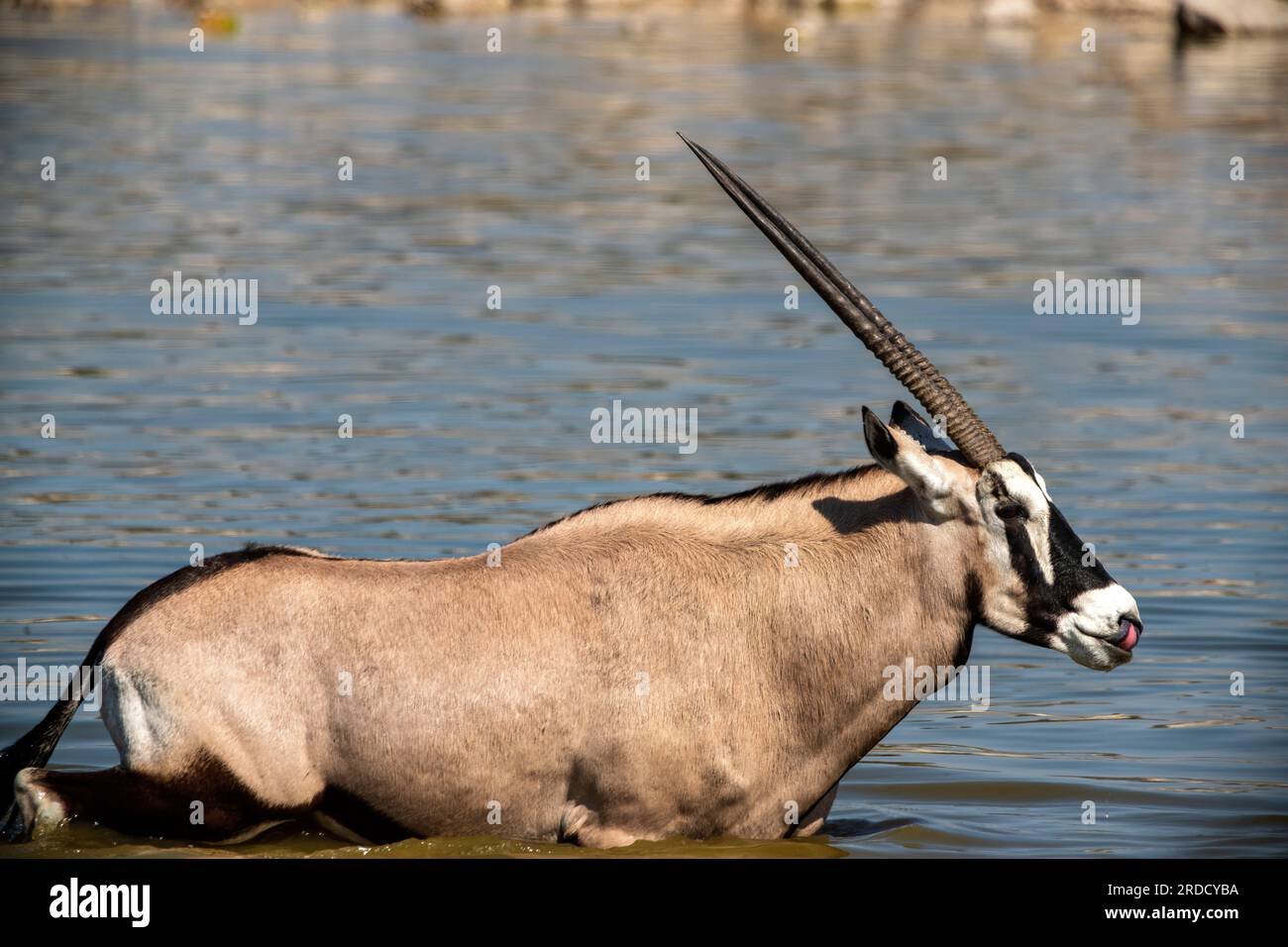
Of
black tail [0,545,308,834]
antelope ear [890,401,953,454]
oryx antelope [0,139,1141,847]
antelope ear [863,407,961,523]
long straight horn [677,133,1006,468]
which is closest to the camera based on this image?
oryx antelope [0,139,1141,847]

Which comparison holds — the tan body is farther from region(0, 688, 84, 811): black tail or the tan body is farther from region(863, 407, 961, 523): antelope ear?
region(0, 688, 84, 811): black tail

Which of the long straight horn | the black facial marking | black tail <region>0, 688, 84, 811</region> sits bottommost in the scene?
black tail <region>0, 688, 84, 811</region>

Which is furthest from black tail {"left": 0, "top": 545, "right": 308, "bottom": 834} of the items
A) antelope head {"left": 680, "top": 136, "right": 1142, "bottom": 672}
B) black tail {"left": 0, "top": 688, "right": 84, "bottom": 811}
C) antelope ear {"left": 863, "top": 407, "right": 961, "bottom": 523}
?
antelope head {"left": 680, "top": 136, "right": 1142, "bottom": 672}

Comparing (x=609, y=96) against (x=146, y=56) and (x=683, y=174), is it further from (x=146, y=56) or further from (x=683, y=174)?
(x=146, y=56)

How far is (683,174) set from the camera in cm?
3122

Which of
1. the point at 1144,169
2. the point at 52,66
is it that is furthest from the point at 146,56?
the point at 1144,169

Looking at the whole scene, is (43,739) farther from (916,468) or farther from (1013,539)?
(1013,539)

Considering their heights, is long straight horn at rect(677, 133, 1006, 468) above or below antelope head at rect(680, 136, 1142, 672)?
above

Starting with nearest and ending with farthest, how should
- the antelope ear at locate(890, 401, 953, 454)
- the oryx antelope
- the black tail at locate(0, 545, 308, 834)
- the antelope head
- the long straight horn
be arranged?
the oryx antelope < the black tail at locate(0, 545, 308, 834) < the antelope head < the long straight horn < the antelope ear at locate(890, 401, 953, 454)

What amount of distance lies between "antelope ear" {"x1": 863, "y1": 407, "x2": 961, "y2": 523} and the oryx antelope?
11mm

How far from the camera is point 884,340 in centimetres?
765

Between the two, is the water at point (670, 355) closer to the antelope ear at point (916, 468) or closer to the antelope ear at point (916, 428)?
the antelope ear at point (916, 468)

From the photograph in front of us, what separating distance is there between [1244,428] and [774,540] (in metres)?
8.98

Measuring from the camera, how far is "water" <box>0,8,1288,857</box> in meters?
10.2
